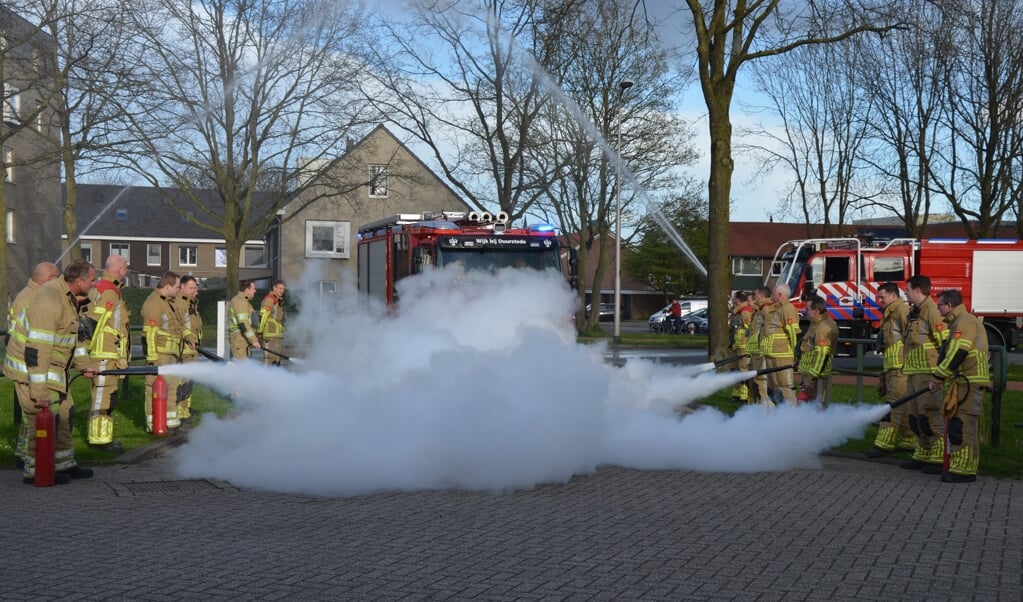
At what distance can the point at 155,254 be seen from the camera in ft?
211

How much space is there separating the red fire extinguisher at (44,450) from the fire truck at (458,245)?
7118 millimetres

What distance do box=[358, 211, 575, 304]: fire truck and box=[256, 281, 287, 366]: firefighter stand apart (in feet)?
5.52

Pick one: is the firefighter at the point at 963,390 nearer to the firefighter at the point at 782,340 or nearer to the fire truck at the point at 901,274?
the firefighter at the point at 782,340

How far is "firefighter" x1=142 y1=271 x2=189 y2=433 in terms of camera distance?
40.2ft

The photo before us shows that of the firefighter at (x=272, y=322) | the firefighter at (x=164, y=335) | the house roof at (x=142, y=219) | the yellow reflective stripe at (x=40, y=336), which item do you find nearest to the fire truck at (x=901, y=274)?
the firefighter at (x=272, y=322)

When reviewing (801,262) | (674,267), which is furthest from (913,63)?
(674,267)

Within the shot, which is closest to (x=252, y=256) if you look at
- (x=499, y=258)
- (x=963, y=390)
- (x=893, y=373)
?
(x=499, y=258)

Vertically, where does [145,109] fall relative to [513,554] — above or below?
above

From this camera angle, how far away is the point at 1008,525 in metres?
7.55

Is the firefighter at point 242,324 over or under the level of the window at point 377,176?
under

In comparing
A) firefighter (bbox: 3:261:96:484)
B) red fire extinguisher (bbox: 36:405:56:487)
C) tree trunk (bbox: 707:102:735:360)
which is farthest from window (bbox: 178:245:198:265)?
red fire extinguisher (bbox: 36:405:56:487)

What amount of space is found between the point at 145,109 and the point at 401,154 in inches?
1108

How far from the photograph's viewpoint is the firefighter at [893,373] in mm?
11125

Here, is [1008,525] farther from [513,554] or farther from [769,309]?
[769,309]
